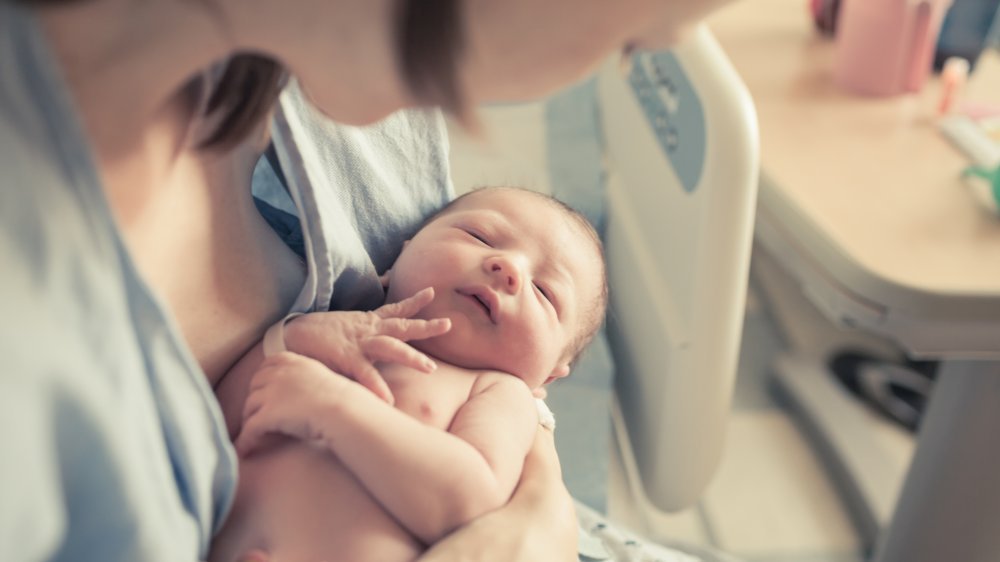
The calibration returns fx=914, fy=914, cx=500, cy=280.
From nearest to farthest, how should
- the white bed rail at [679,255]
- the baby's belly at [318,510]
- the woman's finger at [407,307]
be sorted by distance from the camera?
the baby's belly at [318,510] → the woman's finger at [407,307] → the white bed rail at [679,255]

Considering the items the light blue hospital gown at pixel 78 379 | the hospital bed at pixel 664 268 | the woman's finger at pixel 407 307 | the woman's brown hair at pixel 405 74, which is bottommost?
the hospital bed at pixel 664 268

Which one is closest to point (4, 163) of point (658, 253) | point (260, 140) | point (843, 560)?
point (260, 140)

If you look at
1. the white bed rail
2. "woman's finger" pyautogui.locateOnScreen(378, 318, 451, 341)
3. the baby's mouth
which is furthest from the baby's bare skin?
the white bed rail

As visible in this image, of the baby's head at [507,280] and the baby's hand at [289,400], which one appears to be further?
the baby's head at [507,280]

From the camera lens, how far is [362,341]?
69 centimetres

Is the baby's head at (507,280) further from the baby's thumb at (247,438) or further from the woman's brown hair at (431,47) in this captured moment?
the woman's brown hair at (431,47)

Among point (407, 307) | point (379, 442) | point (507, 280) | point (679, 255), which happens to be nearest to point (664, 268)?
point (679, 255)

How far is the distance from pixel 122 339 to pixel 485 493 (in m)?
0.33

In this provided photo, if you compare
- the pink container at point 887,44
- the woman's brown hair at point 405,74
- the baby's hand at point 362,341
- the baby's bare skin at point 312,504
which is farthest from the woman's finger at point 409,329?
the pink container at point 887,44

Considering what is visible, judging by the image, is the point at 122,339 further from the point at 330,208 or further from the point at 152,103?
the point at 330,208

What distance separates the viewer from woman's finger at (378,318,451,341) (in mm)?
697

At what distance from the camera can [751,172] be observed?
0.97 metres

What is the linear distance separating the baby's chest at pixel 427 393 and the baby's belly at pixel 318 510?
0.29 ft

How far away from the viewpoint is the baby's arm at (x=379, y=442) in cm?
63
